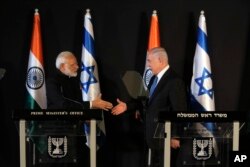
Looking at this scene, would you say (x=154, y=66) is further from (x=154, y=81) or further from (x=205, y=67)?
(x=205, y=67)

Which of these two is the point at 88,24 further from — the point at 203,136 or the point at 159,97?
the point at 203,136

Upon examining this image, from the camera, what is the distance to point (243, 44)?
17.5 ft

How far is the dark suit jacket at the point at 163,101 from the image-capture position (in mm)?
3879

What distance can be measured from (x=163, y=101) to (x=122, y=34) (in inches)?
63.0

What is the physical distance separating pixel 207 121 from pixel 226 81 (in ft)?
6.99

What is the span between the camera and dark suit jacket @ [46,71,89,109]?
4.34 metres

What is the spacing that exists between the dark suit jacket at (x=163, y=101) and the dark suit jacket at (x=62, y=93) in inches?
30.4

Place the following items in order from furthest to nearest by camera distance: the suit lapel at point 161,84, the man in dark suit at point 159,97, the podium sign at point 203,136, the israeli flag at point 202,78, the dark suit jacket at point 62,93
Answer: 1. the israeli flag at point 202,78
2. the dark suit jacket at point 62,93
3. the suit lapel at point 161,84
4. the man in dark suit at point 159,97
5. the podium sign at point 203,136

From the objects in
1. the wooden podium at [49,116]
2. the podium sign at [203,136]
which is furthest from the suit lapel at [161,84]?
the wooden podium at [49,116]

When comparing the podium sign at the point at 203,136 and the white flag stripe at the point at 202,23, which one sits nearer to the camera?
the podium sign at the point at 203,136

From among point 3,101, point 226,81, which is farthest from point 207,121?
point 3,101

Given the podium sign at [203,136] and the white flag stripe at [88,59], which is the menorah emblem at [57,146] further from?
the white flag stripe at [88,59]

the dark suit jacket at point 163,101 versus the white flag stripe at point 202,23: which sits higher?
the white flag stripe at point 202,23

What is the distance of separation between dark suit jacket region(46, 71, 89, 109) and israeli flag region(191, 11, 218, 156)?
1.25m
